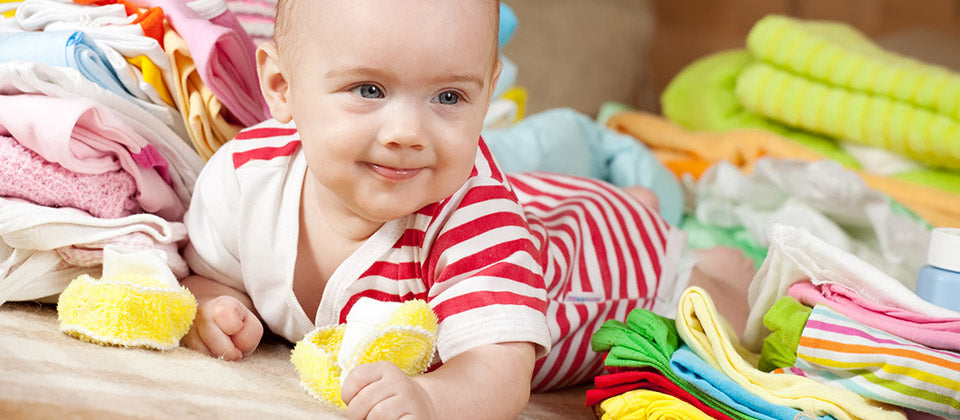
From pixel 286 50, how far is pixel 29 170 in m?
0.25

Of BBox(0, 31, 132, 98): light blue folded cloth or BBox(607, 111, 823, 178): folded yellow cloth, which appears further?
BBox(607, 111, 823, 178): folded yellow cloth

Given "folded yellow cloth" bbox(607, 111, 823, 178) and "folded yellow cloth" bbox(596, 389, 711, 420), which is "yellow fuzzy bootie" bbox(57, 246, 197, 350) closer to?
"folded yellow cloth" bbox(596, 389, 711, 420)

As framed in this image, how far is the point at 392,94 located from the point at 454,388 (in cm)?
21

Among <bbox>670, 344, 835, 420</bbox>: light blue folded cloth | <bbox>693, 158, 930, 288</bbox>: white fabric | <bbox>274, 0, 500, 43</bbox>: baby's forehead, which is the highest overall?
<bbox>274, 0, 500, 43</bbox>: baby's forehead

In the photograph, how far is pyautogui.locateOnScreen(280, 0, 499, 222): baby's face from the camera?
0.72 metres

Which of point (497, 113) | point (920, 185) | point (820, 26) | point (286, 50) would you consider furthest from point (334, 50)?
point (820, 26)

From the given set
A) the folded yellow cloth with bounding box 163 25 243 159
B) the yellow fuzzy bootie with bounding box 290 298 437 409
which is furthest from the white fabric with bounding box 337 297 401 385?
the folded yellow cloth with bounding box 163 25 243 159

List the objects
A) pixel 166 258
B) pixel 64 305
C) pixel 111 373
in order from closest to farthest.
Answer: pixel 111 373
pixel 64 305
pixel 166 258

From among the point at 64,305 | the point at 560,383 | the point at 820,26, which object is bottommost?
the point at 560,383

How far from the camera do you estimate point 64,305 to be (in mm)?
804

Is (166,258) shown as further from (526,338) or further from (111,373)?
(526,338)

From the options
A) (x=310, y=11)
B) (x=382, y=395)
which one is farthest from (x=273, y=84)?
(x=382, y=395)

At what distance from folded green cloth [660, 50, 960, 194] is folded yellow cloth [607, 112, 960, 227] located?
6 centimetres

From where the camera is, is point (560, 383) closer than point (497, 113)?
Yes
